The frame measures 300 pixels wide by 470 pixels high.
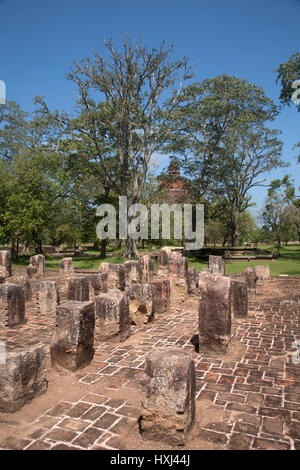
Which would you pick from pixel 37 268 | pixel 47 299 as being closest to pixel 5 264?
pixel 37 268

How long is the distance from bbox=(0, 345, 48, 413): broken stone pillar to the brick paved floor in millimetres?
209

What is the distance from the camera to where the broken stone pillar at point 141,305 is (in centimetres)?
814

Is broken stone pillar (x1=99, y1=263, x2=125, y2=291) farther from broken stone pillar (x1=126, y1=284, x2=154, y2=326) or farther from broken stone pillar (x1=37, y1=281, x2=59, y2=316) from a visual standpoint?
broken stone pillar (x1=126, y1=284, x2=154, y2=326)

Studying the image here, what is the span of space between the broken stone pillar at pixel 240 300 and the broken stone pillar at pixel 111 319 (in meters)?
3.16

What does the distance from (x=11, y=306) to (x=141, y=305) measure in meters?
3.10

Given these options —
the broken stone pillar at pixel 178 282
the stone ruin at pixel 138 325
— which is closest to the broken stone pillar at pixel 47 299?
the stone ruin at pixel 138 325

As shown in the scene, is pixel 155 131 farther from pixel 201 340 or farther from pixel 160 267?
pixel 201 340

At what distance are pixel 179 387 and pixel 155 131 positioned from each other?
24224mm

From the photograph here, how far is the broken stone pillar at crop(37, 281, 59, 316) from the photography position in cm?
924

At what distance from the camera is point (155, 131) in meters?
25.8

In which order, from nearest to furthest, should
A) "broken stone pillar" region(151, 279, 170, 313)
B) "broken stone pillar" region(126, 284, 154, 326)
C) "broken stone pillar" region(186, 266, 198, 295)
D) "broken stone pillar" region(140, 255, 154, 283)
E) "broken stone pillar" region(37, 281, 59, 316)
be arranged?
"broken stone pillar" region(126, 284, 154, 326) < "broken stone pillar" region(37, 281, 59, 316) < "broken stone pillar" region(151, 279, 170, 313) < "broken stone pillar" region(186, 266, 198, 295) < "broken stone pillar" region(140, 255, 154, 283)

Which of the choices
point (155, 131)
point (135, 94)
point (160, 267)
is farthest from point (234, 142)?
point (160, 267)

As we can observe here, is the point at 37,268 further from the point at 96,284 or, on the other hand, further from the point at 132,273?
the point at 96,284

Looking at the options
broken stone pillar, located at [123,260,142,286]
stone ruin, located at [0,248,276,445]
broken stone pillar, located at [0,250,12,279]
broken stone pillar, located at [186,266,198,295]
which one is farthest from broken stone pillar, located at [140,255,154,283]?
broken stone pillar, located at [0,250,12,279]
